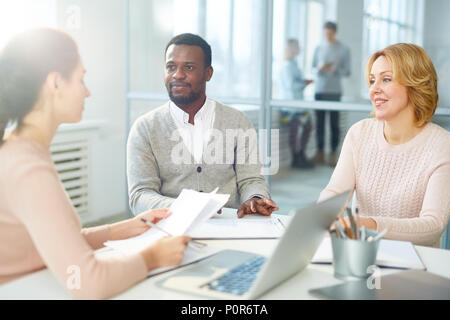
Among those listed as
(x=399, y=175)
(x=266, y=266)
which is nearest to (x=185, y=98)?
(x=399, y=175)

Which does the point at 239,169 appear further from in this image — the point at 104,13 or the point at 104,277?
the point at 104,13

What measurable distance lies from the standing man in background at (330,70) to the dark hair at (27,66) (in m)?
2.32

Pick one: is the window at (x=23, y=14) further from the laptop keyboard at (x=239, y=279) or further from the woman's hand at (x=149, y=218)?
the laptop keyboard at (x=239, y=279)

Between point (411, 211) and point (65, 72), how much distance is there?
1268 millimetres

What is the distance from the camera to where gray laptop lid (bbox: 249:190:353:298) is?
956mm

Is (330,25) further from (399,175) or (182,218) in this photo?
(182,218)

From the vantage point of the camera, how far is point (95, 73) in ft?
12.6

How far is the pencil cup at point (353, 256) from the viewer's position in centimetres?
110

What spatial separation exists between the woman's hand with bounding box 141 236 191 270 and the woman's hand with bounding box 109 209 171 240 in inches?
9.2

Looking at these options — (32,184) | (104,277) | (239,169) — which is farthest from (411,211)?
(32,184)

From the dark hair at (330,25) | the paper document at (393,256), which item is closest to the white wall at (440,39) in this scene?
the dark hair at (330,25)

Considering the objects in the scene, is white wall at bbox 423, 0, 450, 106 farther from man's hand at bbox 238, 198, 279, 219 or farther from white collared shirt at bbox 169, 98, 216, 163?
man's hand at bbox 238, 198, 279, 219

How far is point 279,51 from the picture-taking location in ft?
10.9

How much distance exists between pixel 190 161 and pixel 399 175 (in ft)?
2.60
